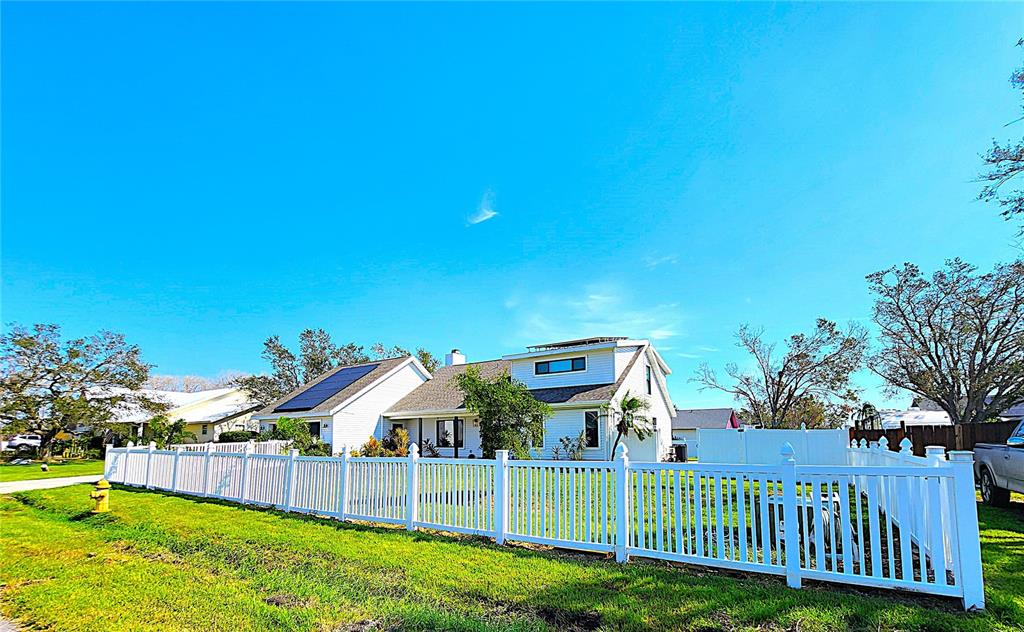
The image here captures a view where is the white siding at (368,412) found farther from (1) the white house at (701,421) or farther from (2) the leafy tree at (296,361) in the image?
(1) the white house at (701,421)

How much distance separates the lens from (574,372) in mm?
23047

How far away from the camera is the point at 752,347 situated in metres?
35.3

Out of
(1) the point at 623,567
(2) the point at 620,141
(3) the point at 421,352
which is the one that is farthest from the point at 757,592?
(3) the point at 421,352

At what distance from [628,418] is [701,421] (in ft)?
80.3

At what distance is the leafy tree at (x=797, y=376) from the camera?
3288cm

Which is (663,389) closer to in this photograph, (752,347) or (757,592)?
(752,347)

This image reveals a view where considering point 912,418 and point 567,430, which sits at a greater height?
point 567,430

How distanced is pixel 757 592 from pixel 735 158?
11.4 meters

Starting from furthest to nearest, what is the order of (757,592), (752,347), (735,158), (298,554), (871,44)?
(752,347) < (735,158) < (871,44) < (298,554) < (757,592)

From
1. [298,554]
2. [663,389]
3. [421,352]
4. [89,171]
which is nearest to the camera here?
[298,554]

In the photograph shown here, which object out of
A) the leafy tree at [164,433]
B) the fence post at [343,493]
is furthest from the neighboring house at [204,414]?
the fence post at [343,493]

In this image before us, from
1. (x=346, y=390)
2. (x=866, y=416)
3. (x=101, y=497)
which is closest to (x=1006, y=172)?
(x=101, y=497)

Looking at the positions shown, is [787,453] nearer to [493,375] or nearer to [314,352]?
[493,375]

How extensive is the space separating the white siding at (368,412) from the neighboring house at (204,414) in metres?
10.5
